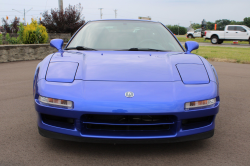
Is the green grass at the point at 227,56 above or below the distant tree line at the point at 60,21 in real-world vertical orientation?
below

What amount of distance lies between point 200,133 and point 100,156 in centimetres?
94

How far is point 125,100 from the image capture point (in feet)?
7.29

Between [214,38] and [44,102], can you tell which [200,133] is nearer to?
[44,102]

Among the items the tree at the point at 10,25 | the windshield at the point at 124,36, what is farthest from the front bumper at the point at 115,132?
the tree at the point at 10,25

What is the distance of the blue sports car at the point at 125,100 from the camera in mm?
2211

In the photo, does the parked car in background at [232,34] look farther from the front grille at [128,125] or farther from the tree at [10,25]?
the front grille at [128,125]

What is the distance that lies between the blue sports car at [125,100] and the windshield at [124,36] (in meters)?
0.62

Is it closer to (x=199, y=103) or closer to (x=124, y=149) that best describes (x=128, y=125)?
(x=124, y=149)

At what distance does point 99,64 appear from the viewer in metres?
2.69

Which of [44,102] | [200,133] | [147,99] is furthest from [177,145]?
[44,102]

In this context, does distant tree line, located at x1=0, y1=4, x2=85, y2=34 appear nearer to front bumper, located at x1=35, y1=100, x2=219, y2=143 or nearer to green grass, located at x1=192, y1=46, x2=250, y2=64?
green grass, located at x1=192, y1=46, x2=250, y2=64

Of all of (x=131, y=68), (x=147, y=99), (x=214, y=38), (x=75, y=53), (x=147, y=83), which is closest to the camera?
(x=147, y=99)

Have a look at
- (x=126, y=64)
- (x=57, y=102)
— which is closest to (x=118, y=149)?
(x=57, y=102)

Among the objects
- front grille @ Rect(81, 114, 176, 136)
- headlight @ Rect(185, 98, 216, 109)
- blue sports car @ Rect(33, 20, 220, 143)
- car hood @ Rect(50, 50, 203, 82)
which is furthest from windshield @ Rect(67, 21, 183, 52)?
front grille @ Rect(81, 114, 176, 136)
